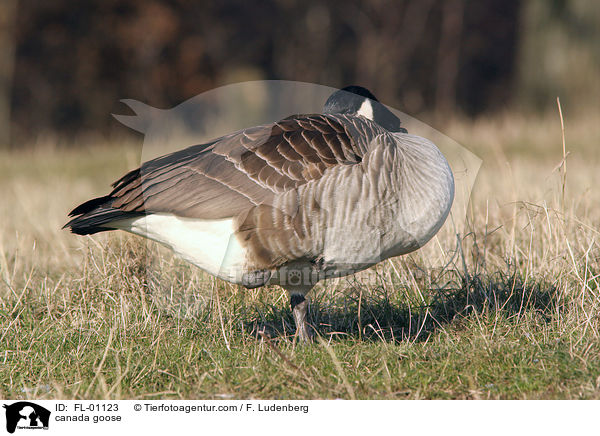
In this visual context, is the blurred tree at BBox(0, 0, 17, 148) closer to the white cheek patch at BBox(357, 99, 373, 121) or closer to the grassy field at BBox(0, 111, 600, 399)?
the grassy field at BBox(0, 111, 600, 399)

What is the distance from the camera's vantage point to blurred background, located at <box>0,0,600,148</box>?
68.6 ft

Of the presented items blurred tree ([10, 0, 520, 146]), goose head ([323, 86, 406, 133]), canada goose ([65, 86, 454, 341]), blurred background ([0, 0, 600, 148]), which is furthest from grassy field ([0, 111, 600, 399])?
blurred tree ([10, 0, 520, 146])

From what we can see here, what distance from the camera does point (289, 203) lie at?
3.36 meters

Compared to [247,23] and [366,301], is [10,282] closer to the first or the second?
[366,301]

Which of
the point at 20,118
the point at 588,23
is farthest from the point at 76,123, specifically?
the point at 588,23

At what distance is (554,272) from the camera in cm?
425

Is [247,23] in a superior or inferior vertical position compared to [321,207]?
superior

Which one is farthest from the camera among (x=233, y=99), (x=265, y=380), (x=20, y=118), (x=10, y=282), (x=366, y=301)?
(x=20, y=118)

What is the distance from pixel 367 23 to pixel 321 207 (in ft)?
71.1
